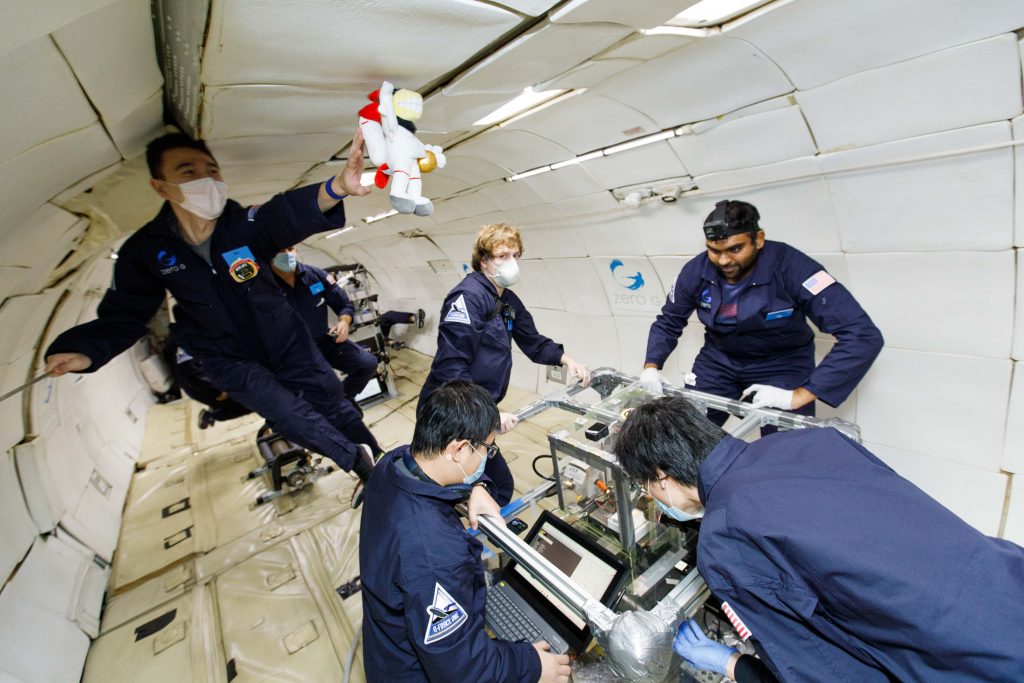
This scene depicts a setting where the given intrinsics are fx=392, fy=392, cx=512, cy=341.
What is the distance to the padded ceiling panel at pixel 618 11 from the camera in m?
1.45

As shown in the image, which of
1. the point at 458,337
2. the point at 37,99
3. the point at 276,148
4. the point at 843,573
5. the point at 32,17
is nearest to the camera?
the point at 32,17

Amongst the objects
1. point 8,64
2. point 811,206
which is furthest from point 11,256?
point 811,206

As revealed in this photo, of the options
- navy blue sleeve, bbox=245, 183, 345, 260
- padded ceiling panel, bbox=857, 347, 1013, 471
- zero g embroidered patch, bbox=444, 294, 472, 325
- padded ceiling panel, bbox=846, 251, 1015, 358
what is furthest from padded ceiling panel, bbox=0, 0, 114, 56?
padded ceiling panel, bbox=857, 347, 1013, 471

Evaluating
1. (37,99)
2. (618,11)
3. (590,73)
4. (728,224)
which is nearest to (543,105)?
(590,73)

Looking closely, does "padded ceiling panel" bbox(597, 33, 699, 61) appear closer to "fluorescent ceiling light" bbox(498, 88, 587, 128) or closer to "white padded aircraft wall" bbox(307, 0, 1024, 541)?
"white padded aircraft wall" bbox(307, 0, 1024, 541)

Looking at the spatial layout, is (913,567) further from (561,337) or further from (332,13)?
(561,337)

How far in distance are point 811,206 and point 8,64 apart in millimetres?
3742

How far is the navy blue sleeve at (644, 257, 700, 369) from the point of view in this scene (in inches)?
118

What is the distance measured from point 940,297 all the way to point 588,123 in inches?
100.0

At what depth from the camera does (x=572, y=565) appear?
63.2 inches

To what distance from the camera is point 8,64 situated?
37.0 inches

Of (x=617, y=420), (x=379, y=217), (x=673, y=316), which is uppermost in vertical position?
(x=379, y=217)

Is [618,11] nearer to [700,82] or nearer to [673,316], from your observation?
[700,82]

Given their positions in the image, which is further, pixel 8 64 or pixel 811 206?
pixel 811 206
